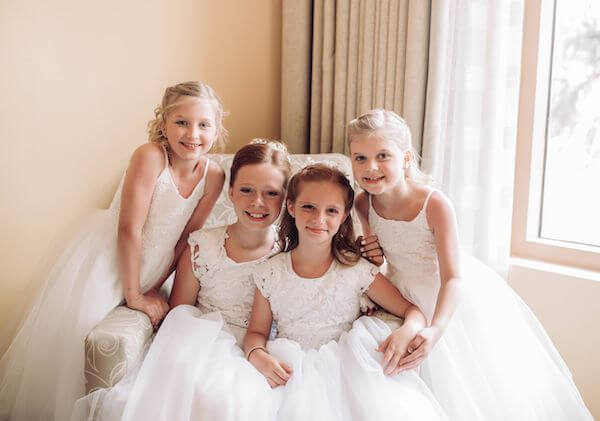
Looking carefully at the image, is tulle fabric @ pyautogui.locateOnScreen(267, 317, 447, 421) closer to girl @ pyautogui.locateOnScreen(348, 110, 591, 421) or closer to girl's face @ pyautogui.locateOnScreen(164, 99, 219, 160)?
girl @ pyautogui.locateOnScreen(348, 110, 591, 421)

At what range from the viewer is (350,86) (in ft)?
8.26

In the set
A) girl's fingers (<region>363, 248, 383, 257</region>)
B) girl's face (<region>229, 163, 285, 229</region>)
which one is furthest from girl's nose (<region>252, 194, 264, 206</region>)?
girl's fingers (<region>363, 248, 383, 257</region>)

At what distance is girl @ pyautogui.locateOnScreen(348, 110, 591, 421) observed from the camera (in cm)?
149

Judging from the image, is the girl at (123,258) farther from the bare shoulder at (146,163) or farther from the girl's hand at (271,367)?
the girl's hand at (271,367)

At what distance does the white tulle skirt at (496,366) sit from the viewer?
58.4 inches

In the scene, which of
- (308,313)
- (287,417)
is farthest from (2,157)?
(287,417)

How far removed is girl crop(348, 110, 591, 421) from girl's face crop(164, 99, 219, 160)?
1.42 feet

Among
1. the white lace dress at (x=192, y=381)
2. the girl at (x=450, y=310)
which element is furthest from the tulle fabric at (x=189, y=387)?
the girl at (x=450, y=310)

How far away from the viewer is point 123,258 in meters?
1.69

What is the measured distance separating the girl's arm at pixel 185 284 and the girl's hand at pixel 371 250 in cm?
49

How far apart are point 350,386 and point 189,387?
0.36 m

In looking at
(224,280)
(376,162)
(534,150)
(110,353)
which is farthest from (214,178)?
(534,150)

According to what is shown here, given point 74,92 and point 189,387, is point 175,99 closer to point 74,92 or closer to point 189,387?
point 74,92

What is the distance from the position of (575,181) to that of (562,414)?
44.2 inches
